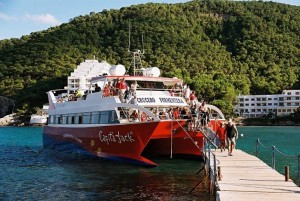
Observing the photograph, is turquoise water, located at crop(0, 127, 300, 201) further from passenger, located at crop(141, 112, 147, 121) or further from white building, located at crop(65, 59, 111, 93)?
white building, located at crop(65, 59, 111, 93)

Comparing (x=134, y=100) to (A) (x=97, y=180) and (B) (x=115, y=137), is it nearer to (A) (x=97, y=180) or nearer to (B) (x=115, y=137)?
(B) (x=115, y=137)

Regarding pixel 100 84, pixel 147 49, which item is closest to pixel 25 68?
pixel 147 49

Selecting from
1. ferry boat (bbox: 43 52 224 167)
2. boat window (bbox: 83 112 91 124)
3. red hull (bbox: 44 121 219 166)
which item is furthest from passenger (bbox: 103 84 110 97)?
boat window (bbox: 83 112 91 124)

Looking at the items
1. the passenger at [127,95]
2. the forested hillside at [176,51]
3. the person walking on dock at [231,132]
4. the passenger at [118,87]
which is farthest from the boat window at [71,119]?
the forested hillside at [176,51]

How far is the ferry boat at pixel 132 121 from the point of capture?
24539 mm

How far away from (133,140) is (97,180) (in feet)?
12.7

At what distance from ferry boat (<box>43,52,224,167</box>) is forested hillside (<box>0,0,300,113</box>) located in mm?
93730

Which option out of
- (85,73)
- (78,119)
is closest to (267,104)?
(85,73)

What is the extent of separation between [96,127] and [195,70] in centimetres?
12693

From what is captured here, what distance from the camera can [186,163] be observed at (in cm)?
2692

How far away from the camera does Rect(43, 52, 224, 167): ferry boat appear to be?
2454 cm

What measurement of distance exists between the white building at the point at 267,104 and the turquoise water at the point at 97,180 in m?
114

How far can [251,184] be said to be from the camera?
50.9 feet

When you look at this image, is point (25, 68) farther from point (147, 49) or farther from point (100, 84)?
point (100, 84)
